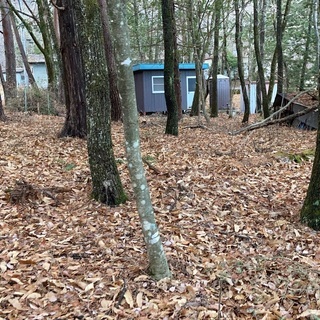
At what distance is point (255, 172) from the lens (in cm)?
539

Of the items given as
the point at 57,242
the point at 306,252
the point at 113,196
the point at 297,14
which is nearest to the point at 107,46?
the point at 113,196

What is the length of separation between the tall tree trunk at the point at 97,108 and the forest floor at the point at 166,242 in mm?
219

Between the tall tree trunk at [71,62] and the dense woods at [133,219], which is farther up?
the tall tree trunk at [71,62]

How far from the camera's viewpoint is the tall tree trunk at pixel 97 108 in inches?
145

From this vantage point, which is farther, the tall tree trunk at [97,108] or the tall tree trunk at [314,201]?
the tall tree trunk at [97,108]

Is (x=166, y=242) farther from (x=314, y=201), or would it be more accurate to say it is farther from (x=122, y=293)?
(x=314, y=201)

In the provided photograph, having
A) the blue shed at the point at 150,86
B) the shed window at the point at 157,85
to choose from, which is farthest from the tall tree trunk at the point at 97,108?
Result: the shed window at the point at 157,85

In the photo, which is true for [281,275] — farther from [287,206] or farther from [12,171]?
[12,171]

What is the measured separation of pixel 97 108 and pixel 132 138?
4.48ft

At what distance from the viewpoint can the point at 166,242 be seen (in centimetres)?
334

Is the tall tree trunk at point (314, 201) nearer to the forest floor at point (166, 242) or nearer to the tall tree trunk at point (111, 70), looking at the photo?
the forest floor at point (166, 242)

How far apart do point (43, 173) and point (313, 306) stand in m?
3.76

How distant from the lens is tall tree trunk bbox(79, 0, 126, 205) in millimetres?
3689

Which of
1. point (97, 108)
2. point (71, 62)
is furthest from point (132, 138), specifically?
point (71, 62)
